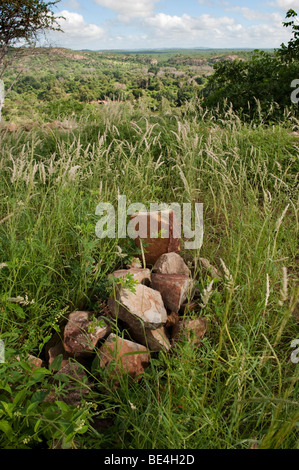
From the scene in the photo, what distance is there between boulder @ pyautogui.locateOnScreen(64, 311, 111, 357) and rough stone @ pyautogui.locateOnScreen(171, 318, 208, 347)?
461 mm

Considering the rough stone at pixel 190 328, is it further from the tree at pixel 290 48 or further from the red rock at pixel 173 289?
the tree at pixel 290 48

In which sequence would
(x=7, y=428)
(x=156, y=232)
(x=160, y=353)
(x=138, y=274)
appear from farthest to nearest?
1. (x=156, y=232)
2. (x=138, y=274)
3. (x=160, y=353)
4. (x=7, y=428)

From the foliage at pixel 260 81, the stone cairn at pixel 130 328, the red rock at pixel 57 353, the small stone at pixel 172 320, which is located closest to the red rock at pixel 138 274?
the stone cairn at pixel 130 328

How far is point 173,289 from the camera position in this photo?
244 centimetres

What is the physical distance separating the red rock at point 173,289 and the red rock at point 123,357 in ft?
1.49

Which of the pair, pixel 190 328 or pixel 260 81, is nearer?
pixel 190 328

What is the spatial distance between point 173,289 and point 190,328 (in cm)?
34

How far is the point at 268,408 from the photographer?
178cm

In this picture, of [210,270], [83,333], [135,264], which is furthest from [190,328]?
[135,264]

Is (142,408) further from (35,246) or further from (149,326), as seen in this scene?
(35,246)

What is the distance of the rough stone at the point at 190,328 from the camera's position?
2.16 metres

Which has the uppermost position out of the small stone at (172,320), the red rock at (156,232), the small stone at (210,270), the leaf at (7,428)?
the red rock at (156,232)

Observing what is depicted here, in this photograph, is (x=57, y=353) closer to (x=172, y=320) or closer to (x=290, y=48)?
(x=172, y=320)

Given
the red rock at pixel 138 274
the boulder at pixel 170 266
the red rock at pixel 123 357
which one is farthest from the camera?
the boulder at pixel 170 266
